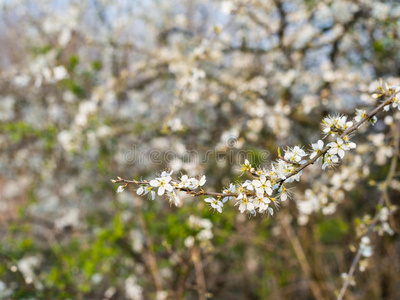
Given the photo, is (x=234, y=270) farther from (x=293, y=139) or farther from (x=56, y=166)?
(x=56, y=166)

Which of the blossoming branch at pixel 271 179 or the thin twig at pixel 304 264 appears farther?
the thin twig at pixel 304 264

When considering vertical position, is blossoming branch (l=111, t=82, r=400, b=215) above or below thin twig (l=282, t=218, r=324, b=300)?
below

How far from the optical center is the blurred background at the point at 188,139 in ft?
11.0

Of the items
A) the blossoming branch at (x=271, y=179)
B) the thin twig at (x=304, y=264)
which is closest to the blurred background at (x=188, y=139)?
the thin twig at (x=304, y=264)

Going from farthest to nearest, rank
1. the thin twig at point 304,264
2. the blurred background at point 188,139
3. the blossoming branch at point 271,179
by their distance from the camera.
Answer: the thin twig at point 304,264, the blurred background at point 188,139, the blossoming branch at point 271,179

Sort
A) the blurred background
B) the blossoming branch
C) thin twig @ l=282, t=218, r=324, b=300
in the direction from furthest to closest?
thin twig @ l=282, t=218, r=324, b=300 → the blurred background → the blossoming branch

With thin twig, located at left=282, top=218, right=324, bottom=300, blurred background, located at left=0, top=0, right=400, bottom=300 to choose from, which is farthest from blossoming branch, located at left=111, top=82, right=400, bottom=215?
thin twig, located at left=282, top=218, right=324, bottom=300

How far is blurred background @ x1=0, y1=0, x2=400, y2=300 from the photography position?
3361mm

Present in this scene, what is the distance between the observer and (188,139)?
456 centimetres

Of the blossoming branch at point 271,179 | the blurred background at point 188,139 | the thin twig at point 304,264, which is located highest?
the blurred background at point 188,139

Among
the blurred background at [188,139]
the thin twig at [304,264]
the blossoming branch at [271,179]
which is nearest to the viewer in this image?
the blossoming branch at [271,179]

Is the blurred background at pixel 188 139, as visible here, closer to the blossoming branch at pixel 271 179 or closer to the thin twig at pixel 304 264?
the thin twig at pixel 304 264

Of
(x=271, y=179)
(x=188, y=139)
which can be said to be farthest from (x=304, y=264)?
(x=271, y=179)

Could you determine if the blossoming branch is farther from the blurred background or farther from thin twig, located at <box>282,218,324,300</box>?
thin twig, located at <box>282,218,324,300</box>
